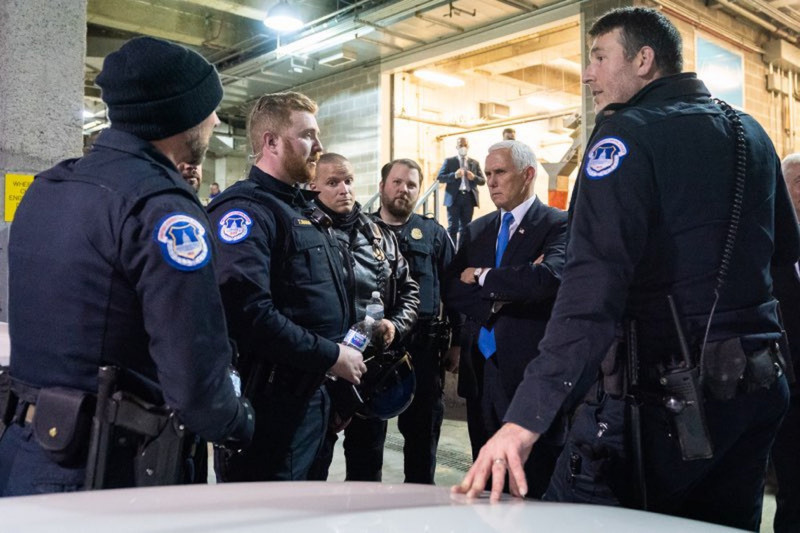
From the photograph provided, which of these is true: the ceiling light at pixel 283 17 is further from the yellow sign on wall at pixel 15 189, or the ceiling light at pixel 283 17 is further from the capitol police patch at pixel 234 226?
the capitol police patch at pixel 234 226

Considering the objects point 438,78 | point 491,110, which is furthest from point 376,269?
point 491,110

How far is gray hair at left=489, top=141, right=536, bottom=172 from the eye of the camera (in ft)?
11.4

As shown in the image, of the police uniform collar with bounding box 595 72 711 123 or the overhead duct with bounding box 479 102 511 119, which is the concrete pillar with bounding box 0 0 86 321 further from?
the overhead duct with bounding box 479 102 511 119

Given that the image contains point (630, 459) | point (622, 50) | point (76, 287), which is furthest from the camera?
point (622, 50)

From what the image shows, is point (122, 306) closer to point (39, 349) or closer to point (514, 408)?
point (39, 349)

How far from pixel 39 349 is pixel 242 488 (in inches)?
22.5

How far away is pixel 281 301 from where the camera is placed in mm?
A: 2492

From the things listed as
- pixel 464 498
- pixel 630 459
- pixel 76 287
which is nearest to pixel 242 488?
pixel 464 498

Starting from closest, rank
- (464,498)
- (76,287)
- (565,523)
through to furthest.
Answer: (565,523) < (464,498) < (76,287)

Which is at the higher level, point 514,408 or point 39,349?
point 39,349

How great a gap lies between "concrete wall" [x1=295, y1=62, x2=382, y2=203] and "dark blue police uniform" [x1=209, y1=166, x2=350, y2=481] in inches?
353

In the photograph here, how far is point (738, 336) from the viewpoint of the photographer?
5.24ft

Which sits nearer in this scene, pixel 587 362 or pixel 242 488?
pixel 242 488

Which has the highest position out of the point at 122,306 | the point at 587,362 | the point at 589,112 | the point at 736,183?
the point at 589,112
